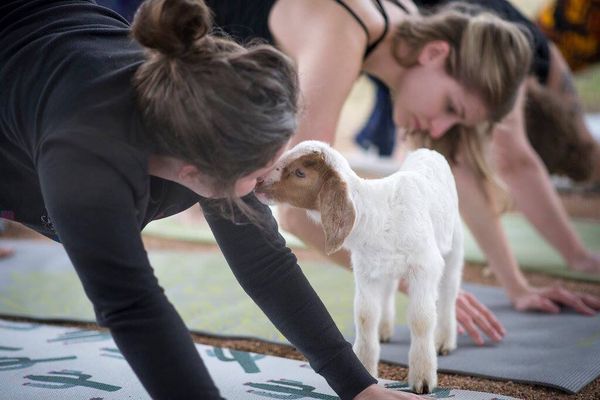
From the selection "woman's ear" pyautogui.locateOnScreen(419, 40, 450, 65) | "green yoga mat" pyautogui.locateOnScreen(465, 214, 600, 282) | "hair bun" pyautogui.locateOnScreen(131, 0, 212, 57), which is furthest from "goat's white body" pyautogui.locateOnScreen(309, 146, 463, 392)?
"green yoga mat" pyautogui.locateOnScreen(465, 214, 600, 282)

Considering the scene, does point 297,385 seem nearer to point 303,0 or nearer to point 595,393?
point 595,393

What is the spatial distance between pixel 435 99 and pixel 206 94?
60cm

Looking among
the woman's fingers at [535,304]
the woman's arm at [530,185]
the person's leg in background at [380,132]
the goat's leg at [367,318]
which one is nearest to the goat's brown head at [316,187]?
the goat's leg at [367,318]

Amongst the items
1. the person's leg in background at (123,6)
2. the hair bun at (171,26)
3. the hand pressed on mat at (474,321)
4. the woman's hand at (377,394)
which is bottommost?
the hand pressed on mat at (474,321)

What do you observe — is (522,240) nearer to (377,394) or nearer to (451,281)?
(451,281)

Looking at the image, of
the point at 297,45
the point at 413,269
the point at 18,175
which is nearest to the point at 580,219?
the point at 297,45

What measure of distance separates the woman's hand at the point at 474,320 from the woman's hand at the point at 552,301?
0.70ft

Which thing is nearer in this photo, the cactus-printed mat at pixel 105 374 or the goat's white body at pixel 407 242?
the goat's white body at pixel 407 242

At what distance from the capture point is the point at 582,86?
3.13m

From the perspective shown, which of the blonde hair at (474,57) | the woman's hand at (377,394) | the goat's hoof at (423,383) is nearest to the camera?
the woman's hand at (377,394)

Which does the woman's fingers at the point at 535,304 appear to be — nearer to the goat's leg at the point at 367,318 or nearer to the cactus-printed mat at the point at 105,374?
the cactus-printed mat at the point at 105,374

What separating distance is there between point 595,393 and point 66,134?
0.78 m

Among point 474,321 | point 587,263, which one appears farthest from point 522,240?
point 474,321

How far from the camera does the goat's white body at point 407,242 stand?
863mm
